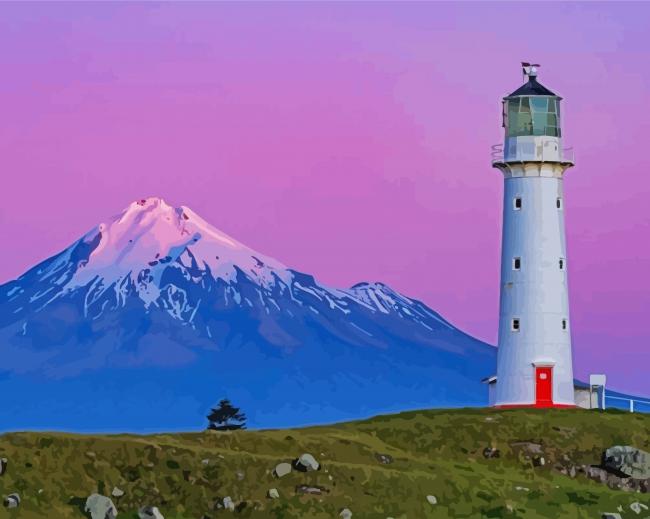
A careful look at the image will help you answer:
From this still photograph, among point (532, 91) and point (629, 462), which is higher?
point (532, 91)

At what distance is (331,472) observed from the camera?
2704 inches

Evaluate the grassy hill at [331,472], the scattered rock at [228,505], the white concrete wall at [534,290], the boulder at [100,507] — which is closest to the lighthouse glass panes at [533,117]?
the white concrete wall at [534,290]

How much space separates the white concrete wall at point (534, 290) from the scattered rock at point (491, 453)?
49.1 feet

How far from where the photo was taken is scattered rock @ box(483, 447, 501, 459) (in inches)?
3118

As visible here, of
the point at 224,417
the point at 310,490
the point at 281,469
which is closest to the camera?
the point at 310,490

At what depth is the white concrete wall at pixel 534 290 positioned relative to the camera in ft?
308

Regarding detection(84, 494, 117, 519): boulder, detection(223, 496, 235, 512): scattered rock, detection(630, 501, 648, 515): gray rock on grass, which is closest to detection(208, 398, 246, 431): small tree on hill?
detection(630, 501, 648, 515): gray rock on grass

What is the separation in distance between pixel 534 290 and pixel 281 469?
2866 centimetres

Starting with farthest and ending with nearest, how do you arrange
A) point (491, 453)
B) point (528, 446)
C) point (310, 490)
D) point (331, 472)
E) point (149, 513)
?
1. point (528, 446)
2. point (491, 453)
3. point (331, 472)
4. point (310, 490)
5. point (149, 513)

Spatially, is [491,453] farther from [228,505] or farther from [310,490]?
[228,505]

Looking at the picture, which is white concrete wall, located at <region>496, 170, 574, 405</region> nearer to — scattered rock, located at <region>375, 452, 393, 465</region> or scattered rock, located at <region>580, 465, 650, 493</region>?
scattered rock, located at <region>580, 465, 650, 493</region>

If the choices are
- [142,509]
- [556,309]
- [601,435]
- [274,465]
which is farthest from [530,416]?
[142,509]

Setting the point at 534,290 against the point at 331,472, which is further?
the point at 534,290

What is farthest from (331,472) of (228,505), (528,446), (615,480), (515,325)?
(515,325)
